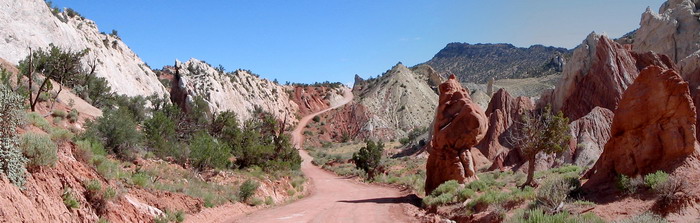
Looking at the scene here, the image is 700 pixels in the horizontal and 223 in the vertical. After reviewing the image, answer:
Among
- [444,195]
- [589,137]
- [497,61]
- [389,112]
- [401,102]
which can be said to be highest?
[497,61]

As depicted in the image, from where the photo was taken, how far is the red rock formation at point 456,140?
2094cm

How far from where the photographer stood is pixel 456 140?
21172 mm

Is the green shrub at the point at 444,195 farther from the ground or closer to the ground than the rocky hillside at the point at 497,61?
closer to the ground

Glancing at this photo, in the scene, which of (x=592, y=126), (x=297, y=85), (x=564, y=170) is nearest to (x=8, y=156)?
(x=564, y=170)

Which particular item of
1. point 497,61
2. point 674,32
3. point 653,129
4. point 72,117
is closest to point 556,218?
point 653,129

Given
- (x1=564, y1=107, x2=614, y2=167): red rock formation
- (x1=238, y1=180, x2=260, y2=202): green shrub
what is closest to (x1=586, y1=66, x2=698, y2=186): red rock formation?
(x1=238, y1=180, x2=260, y2=202): green shrub

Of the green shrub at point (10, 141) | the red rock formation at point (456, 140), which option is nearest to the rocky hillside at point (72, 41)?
the green shrub at point (10, 141)

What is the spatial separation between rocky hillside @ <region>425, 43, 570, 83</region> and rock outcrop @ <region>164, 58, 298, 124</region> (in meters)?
49.5

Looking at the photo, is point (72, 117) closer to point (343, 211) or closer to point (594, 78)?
point (343, 211)

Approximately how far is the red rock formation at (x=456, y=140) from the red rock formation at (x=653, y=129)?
24.0ft

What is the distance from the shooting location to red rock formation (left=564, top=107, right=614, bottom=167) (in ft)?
94.5

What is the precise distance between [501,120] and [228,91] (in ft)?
118

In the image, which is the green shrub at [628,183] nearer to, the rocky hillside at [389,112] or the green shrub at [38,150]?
the green shrub at [38,150]

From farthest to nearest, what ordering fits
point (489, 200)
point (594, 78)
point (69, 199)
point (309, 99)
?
point (309, 99), point (594, 78), point (489, 200), point (69, 199)
